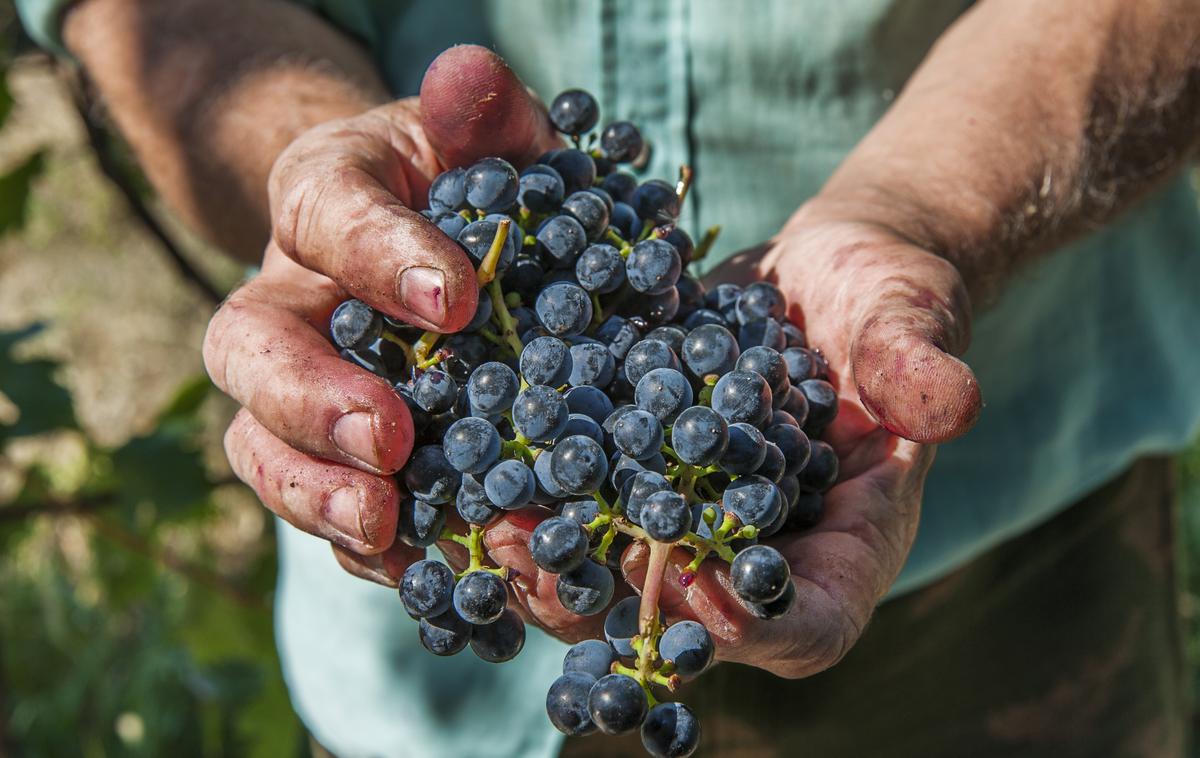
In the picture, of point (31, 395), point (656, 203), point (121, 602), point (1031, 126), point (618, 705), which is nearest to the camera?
point (618, 705)

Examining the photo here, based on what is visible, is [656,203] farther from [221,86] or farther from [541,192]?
[221,86]

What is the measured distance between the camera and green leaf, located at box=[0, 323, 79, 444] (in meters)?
2.01

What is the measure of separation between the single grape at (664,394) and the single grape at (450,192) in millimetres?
281

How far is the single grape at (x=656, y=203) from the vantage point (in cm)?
122

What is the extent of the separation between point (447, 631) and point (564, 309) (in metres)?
0.32

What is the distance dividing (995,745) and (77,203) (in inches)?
168

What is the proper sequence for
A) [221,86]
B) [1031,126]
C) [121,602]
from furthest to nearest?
[121,602]
[221,86]
[1031,126]

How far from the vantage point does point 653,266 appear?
110 centimetres

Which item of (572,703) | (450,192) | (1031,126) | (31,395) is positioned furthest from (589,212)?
(31,395)

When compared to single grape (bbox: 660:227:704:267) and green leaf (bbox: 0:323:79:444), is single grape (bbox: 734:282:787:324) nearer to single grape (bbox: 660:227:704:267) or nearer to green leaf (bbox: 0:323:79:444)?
single grape (bbox: 660:227:704:267)

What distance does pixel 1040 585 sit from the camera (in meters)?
1.86

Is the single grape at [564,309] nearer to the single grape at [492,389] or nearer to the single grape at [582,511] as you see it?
the single grape at [492,389]

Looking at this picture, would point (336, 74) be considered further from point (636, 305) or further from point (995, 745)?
point (995, 745)

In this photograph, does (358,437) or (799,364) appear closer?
(358,437)
